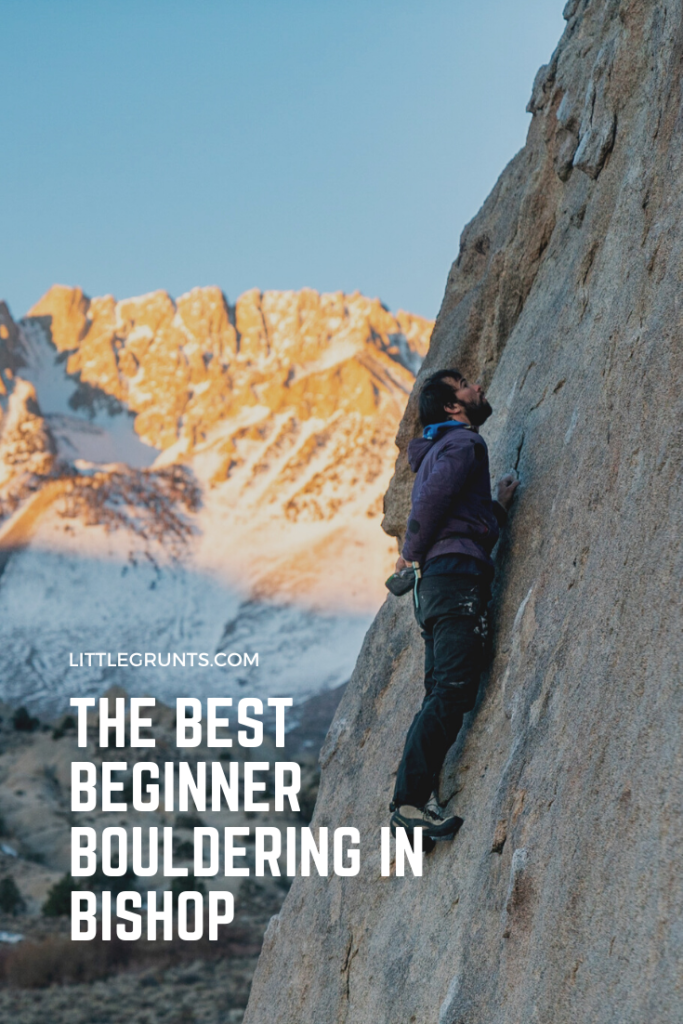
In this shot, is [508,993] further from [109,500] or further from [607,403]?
[109,500]

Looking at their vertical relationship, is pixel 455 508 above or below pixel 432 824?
above

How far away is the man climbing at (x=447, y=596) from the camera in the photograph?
479 centimetres

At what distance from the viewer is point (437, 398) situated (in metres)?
5.45

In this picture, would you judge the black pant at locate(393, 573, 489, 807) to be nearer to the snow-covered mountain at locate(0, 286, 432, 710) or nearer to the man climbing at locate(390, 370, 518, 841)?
the man climbing at locate(390, 370, 518, 841)

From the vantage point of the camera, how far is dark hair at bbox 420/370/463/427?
5441 millimetres

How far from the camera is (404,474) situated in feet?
26.4

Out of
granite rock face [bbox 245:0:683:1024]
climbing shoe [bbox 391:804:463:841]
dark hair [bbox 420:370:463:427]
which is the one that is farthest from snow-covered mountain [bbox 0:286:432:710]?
climbing shoe [bbox 391:804:463:841]

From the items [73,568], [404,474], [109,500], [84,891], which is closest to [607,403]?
[404,474]

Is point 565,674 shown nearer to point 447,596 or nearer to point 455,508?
point 447,596

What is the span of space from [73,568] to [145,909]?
72.6 metres

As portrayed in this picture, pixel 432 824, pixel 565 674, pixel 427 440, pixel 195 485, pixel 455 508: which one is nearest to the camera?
pixel 565 674

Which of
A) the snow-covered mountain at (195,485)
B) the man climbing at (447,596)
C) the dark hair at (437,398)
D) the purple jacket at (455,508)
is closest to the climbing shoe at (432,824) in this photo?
the man climbing at (447,596)

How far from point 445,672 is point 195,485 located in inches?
4341

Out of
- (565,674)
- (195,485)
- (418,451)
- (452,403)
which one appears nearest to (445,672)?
(565,674)
